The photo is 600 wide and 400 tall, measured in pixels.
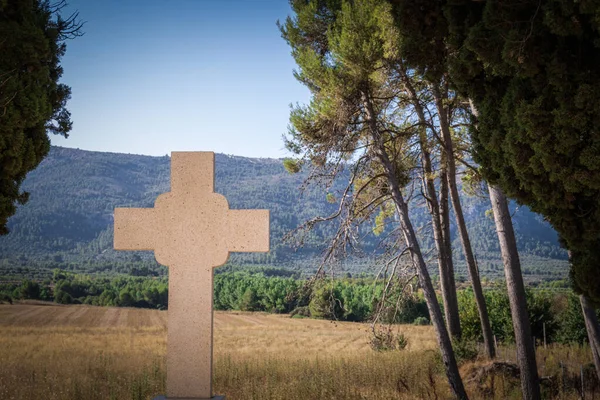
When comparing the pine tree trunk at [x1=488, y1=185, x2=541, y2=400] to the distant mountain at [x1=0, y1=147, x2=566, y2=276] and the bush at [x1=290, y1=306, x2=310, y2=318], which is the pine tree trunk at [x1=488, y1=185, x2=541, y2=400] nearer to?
the bush at [x1=290, y1=306, x2=310, y2=318]

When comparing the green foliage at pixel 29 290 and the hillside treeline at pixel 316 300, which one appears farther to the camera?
the green foliage at pixel 29 290

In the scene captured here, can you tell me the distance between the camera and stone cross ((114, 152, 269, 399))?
4.00m

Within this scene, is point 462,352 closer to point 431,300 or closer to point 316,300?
point 431,300

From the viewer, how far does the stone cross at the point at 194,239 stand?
4000mm

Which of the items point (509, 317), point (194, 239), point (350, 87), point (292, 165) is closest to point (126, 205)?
point (509, 317)

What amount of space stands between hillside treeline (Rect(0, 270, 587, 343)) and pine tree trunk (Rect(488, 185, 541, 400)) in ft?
6.79

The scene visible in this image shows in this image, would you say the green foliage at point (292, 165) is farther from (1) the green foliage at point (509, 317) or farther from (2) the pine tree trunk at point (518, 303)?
(1) the green foliage at point (509, 317)

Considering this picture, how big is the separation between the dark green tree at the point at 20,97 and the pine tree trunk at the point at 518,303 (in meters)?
6.47

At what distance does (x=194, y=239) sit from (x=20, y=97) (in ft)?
14.5

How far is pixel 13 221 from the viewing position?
85.8 meters

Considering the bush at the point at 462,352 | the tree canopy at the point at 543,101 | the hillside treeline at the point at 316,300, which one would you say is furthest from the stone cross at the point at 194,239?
the bush at the point at 462,352

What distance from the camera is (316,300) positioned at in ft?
56.0

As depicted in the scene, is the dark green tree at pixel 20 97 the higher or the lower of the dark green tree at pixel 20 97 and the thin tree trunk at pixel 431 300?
the higher

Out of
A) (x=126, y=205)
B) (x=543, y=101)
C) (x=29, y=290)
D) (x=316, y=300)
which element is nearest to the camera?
(x=543, y=101)
